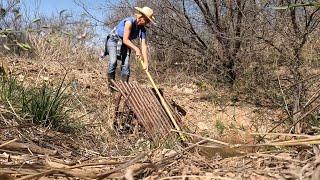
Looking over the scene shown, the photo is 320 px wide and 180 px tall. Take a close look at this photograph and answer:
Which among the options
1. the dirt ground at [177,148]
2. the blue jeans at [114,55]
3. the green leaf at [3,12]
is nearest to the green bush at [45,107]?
the dirt ground at [177,148]

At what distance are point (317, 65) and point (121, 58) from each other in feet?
9.35

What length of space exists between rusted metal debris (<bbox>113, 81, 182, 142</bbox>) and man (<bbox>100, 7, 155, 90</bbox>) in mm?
1107

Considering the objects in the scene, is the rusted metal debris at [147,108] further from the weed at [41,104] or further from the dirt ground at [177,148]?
the weed at [41,104]

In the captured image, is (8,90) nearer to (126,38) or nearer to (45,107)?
(45,107)

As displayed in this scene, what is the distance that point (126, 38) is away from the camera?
7035mm

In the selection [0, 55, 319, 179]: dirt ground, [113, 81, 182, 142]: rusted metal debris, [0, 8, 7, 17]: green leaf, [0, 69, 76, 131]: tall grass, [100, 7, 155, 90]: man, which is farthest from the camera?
[100, 7, 155, 90]: man

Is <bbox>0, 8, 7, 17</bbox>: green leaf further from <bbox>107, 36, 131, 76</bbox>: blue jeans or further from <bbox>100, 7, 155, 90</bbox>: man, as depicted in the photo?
<bbox>107, 36, 131, 76</bbox>: blue jeans

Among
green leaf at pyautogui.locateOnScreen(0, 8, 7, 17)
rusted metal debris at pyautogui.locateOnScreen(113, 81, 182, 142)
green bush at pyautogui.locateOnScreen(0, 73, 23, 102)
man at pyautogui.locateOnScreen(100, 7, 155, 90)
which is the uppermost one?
green leaf at pyautogui.locateOnScreen(0, 8, 7, 17)

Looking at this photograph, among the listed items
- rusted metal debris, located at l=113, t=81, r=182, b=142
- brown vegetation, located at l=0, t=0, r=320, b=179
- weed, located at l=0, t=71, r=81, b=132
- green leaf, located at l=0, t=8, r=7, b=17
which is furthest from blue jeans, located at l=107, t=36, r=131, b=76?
green leaf, located at l=0, t=8, r=7, b=17

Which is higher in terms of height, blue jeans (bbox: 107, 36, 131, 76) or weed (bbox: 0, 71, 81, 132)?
blue jeans (bbox: 107, 36, 131, 76)

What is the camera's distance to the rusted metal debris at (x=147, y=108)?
559 centimetres

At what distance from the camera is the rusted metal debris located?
5594 mm

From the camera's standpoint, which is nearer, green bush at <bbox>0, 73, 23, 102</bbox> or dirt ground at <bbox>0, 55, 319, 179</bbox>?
dirt ground at <bbox>0, 55, 319, 179</bbox>

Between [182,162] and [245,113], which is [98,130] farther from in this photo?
[245,113]
